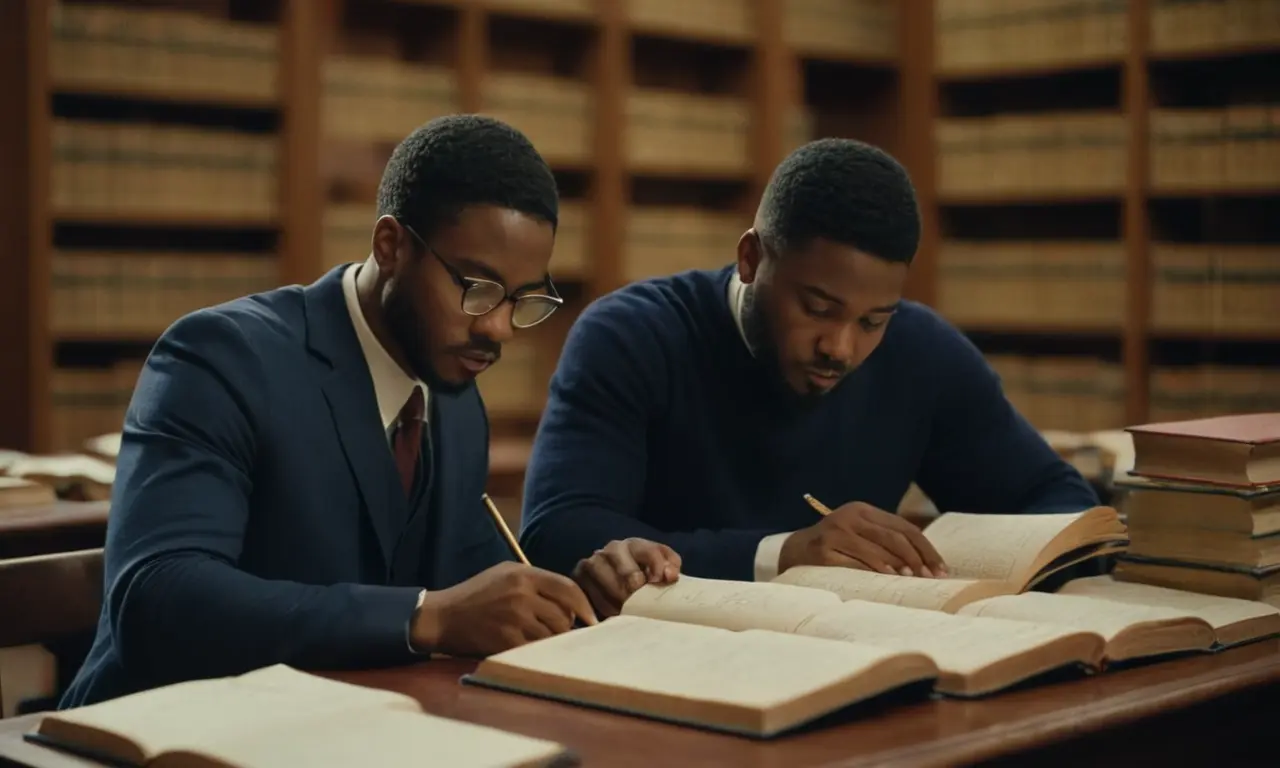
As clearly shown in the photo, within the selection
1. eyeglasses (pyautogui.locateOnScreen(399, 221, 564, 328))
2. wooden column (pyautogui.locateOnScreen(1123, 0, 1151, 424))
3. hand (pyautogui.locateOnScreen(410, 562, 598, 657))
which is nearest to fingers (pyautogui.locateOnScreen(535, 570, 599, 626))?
hand (pyautogui.locateOnScreen(410, 562, 598, 657))

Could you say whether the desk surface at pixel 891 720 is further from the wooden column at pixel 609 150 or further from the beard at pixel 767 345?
the wooden column at pixel 609 150

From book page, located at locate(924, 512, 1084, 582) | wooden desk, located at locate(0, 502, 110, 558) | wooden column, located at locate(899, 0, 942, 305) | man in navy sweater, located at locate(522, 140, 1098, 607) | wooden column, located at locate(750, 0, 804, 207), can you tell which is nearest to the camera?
book page, located at locate(924, 512, 1084, 582)

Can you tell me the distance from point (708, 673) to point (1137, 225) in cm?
→ 405

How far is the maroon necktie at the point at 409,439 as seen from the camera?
71.2 inches

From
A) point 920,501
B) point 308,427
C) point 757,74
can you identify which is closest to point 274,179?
point 757,74

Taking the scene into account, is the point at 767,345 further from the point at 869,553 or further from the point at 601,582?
the point at 601,582

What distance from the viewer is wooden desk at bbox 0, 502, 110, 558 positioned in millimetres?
2385

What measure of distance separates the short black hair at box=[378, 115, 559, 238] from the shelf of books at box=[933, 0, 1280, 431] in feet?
11.8

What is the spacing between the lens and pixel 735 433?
89.7 inches

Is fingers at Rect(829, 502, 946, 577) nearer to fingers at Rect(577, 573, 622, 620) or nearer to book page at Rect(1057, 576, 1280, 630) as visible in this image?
book page at Rect(1057, 576, 1280, 630)

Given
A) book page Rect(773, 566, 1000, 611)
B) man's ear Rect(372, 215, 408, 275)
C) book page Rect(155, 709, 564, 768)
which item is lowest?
book page Rect(773, 566, 1000, 611)

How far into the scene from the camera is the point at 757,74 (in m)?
5.22

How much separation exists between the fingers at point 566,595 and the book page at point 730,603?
10 centimetres

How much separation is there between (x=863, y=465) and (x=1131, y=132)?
2.95 meters
